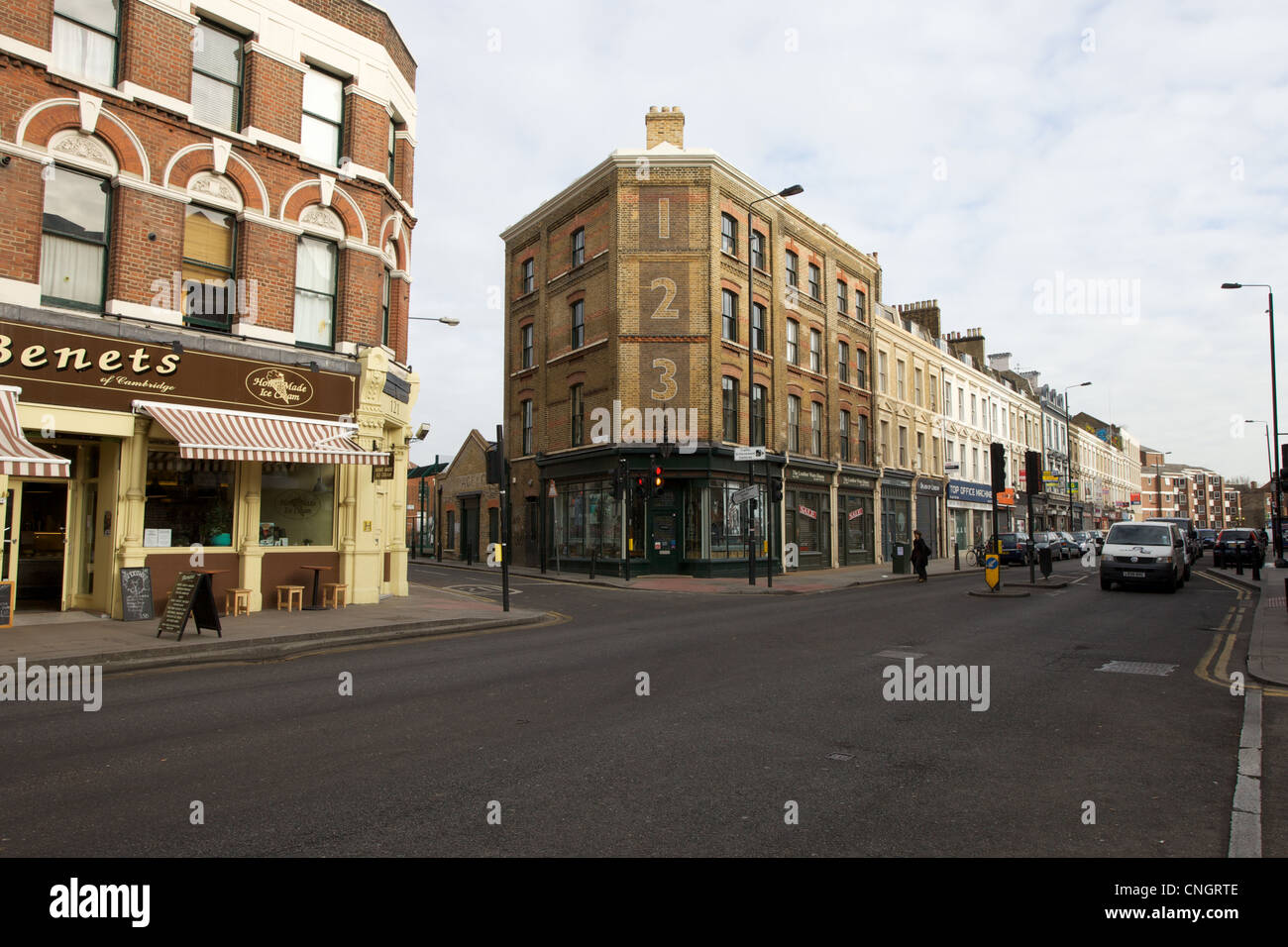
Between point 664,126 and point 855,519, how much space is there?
18.6 metres

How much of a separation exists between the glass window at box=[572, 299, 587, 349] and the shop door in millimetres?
7283

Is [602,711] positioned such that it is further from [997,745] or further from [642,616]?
[642,616]

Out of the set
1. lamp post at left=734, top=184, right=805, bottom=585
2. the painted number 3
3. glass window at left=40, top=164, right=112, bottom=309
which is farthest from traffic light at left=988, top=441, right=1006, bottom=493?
glass window at left=40, top=164, right=112, bottom=309

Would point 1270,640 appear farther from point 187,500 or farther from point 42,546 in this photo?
point 42,546

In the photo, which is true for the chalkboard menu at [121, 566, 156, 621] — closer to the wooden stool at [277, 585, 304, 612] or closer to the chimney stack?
the wooden stool at [277, 585, 304, 612]

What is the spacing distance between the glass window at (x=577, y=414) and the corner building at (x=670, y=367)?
0.26 ft

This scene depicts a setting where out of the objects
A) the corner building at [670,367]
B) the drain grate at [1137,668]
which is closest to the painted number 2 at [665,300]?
the corner building at [670,367]

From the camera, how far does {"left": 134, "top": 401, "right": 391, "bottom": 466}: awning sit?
1282 cm

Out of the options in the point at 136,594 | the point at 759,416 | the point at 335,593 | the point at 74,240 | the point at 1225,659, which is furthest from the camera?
the point at 759,416

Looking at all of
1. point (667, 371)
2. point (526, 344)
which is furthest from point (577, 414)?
point (526, 344)

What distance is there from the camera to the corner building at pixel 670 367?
26859 mm

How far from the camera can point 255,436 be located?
45.4 ft

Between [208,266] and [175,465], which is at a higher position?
[208,266]

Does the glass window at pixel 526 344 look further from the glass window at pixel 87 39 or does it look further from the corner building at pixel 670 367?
the glass window at pixel 87 39
